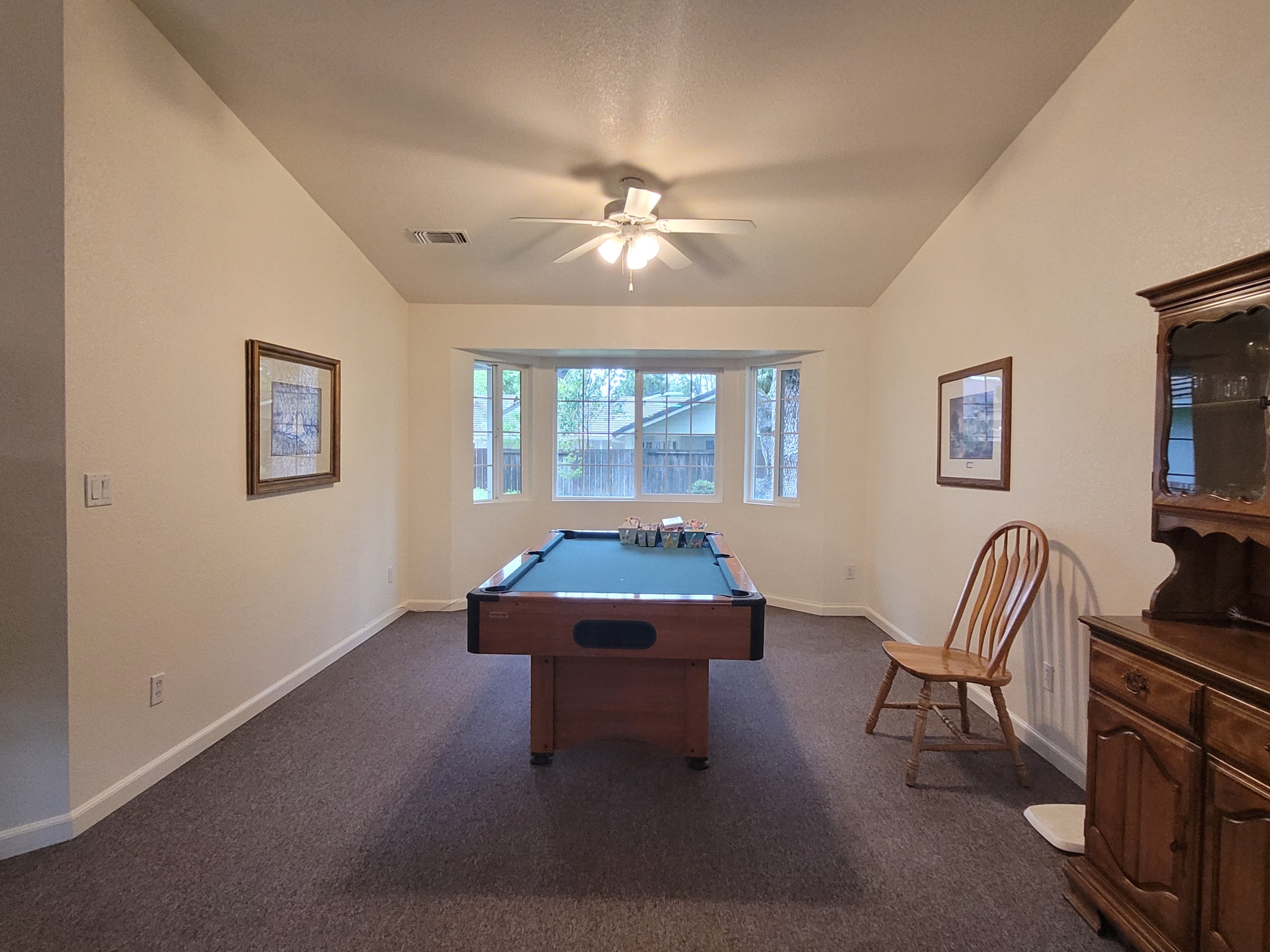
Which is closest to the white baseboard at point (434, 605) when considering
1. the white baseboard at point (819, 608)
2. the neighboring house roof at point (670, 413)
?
the neighboring house roof at point (670, 413)

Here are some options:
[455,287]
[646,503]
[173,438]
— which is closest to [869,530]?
[646,503]

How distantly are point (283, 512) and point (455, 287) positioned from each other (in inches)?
81.9

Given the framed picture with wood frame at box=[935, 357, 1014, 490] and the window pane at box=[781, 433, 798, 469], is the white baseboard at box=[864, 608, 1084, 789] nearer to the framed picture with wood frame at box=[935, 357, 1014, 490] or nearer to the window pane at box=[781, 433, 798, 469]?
the framed picture with wood frame at box=[935, 357, 1014, 490]

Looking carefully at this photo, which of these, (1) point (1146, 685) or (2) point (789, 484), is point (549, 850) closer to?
(1) point (1146, 685)

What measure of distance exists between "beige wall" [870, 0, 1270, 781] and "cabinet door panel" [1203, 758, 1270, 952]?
2.95 feet

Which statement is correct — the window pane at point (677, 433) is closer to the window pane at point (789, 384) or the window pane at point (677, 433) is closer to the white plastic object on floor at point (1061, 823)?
the window pane at point (789, 384)

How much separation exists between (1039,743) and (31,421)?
4.02 m

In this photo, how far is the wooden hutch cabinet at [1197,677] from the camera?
1.16m

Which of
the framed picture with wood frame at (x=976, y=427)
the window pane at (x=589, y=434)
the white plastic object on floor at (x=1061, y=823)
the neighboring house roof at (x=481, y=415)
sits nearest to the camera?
→ the white plastic object on floor at (x=1061, y=823)

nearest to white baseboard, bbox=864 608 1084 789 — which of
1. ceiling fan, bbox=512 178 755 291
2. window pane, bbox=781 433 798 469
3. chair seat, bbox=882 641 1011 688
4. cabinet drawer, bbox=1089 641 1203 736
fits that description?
chair seat, bbox=882 641 1011 688

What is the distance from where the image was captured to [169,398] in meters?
2.20

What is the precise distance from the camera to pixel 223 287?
2479 mm

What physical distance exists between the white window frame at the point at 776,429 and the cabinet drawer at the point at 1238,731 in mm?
3332

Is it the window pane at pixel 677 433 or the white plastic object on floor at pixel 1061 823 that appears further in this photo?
the window pane at pixel 677 433
